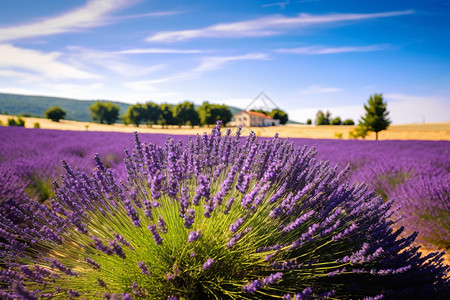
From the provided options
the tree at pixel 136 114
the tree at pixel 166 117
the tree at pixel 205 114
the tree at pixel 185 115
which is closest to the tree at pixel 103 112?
the tree at pixel 136 114

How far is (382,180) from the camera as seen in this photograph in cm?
483

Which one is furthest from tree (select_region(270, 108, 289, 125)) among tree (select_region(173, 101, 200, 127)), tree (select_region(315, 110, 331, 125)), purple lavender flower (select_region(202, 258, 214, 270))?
purple lavender flower (select_region(202, 258, 214, 270))

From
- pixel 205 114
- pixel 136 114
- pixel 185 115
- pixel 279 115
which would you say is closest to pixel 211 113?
pixel 205 114

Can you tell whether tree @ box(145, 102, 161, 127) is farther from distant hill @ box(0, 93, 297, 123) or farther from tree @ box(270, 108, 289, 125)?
distant hill @ box(0, 93, 297, 123)

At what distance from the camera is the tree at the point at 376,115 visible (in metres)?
31.4

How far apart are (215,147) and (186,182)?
0.30m

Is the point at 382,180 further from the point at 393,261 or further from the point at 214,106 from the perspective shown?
the point at 214,106

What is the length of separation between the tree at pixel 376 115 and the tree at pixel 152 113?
2043 inches

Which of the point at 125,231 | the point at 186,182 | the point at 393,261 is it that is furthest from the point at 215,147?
the point at 393,261

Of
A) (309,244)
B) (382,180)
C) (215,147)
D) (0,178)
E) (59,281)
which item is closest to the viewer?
(59,281)

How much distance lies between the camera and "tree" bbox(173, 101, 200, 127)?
228 ft

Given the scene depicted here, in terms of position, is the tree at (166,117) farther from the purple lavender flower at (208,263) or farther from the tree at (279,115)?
the purple lavender flower at (208,263)

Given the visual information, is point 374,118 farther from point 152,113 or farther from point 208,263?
point 152,113

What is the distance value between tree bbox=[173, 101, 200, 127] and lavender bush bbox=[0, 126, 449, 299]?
68.5 metres
